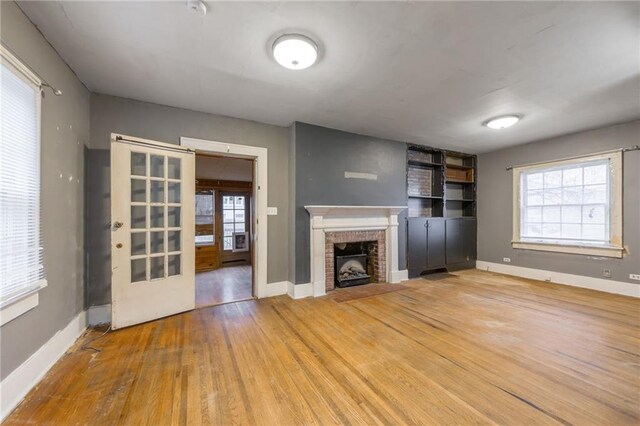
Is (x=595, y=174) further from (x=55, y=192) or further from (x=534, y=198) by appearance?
(x=55, y=192)

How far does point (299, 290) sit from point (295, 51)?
2.90m

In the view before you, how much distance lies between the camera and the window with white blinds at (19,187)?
1.52m

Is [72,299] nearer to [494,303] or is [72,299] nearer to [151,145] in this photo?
[151,145]

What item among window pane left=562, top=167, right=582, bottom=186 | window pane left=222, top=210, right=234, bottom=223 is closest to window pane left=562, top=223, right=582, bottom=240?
window pane left=562, top=167, right=582, bottom=186

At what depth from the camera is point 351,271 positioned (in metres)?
4.36

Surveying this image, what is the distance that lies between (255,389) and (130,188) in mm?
2365

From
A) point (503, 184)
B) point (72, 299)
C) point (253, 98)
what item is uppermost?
point (253, 98)

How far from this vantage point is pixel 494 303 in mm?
3355

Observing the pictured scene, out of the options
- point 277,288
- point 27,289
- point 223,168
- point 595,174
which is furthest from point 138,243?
point 595,174

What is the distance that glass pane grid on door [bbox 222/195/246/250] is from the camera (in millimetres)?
6589

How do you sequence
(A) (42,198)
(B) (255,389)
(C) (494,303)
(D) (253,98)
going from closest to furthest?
1. (B) (255,389)
2. (A) (42,198)
3. (D) (253,98)
4. (C) (494,303)

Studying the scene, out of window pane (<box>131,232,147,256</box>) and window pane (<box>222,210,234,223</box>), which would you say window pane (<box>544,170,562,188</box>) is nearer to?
window pane (<box>131,232,147,256</box>)

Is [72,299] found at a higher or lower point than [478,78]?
lower

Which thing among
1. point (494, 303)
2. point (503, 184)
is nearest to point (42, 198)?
point (494, 303)
